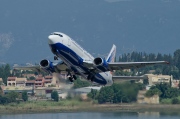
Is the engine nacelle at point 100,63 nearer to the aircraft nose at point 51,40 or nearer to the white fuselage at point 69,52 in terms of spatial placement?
the white fuselage at point 69,52

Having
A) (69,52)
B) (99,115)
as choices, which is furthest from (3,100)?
(69,52)

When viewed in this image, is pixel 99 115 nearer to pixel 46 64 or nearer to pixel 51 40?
pixel 46 64

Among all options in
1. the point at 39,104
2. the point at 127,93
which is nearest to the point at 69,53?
the point at 127,93

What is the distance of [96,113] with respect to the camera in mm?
128750

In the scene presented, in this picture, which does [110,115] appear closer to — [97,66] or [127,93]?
[127,93]

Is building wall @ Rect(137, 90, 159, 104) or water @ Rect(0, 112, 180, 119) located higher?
building wall @ Rect(137, 90, 159, 104)

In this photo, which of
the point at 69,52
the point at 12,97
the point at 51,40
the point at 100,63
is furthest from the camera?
the point at 12,97

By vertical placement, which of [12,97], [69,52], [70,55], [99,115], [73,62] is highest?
[69,52]

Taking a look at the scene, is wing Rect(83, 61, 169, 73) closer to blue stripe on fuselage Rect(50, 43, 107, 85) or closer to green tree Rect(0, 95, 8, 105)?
blue stripe on fuselage Rect(50, 43, 107, 85)

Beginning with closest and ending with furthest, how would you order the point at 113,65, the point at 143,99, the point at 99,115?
the point at 113,65, the point at 143,99, the point at 99,115

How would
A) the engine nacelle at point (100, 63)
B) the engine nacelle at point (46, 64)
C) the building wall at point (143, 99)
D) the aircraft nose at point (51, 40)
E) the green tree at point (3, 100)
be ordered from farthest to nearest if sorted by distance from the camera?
1. the green tree at point (3, 100)
2. the building wall at point (143, 99)
3. the engine nacelle at point (46, 64)
4. the engine nacelle at point (100, 63)
5. the aircraft nose at point (51, 40)

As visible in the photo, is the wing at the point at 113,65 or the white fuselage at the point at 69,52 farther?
the wing at the point at 113,65

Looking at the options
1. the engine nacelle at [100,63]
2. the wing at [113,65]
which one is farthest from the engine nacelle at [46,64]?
the engine nacelle at [100,63]

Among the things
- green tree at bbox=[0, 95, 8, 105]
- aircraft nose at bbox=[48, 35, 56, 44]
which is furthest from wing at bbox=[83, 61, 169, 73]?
green tree at bbox=[0, 95, 8, 105]
